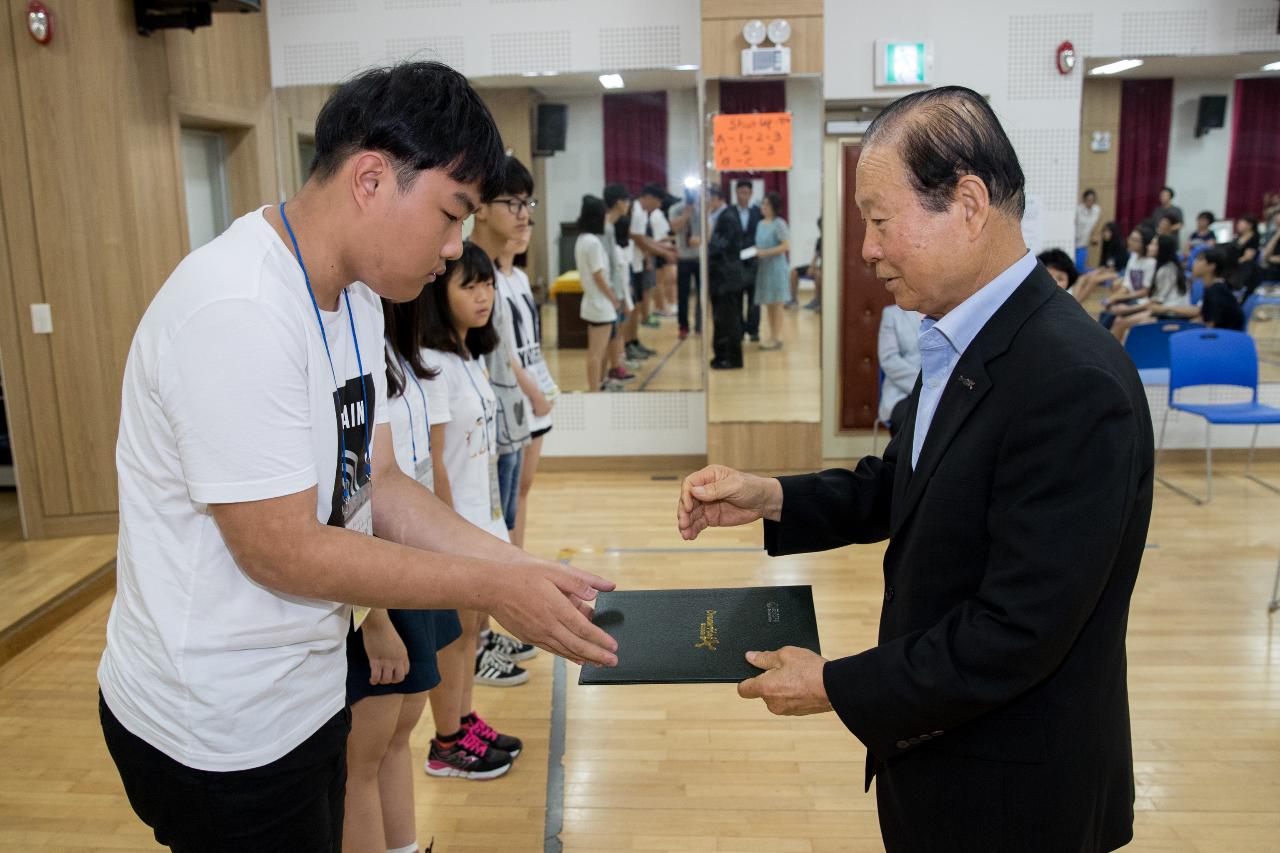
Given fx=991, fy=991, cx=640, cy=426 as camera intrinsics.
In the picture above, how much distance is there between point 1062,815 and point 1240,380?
5586mm

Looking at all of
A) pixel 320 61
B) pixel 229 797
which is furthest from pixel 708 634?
pixel 320 61

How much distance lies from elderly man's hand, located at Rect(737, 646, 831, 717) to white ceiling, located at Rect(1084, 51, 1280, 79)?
19.8 ft

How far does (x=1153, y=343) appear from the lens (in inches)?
260

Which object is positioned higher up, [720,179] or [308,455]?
[720,179]

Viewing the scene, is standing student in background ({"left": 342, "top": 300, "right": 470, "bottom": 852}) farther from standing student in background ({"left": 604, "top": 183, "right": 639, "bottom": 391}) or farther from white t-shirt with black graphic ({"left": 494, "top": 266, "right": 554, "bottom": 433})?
standing student in background ({"left": 604, "top": 183, "right": 639, "bottom": 391})

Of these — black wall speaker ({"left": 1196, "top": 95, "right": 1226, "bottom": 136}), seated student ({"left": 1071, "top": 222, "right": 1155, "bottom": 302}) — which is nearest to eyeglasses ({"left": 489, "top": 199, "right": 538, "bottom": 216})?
seated student ({"left": 1071, "top": 222, "right": 1155, "bottom": 302})

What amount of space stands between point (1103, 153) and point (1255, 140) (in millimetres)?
2264

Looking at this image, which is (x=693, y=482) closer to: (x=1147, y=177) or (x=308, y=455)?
(x=308, y=455)

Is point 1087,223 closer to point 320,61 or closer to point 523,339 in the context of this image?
point 320,61

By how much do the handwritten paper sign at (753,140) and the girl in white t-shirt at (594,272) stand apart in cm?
92

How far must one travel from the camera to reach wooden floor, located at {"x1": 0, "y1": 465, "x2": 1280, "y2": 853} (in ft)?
9.14

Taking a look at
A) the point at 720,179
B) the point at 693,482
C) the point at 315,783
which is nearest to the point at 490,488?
the point at 693,482

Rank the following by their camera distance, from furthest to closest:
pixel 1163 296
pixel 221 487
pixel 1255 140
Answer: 1. pixel 1255 140
2. pixel 1163 296
3. pixel 221 487

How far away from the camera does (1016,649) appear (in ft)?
4.10
